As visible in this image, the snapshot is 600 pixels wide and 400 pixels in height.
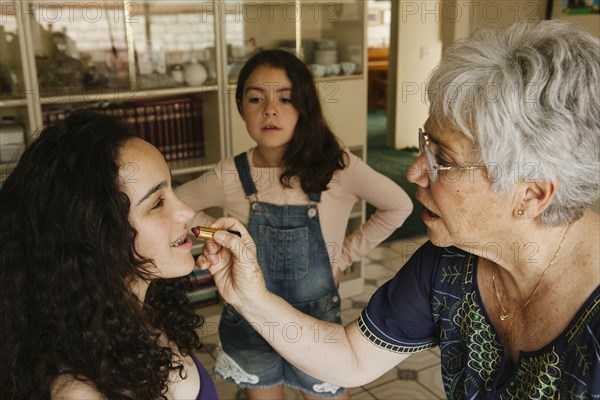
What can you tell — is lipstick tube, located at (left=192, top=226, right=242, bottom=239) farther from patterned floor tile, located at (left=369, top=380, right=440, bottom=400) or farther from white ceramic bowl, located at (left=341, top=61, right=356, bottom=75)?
white ceramic bowl, located at (left=341, top=61, right=356, bottom=75)

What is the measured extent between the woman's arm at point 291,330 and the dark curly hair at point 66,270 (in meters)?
0.29

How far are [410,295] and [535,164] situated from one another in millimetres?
492

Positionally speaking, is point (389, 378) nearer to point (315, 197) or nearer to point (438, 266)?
point (315, 197)

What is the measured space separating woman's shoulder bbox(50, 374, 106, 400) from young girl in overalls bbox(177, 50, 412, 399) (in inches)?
31.3

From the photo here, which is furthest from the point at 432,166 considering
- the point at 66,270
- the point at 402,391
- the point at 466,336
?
the point at 402,391

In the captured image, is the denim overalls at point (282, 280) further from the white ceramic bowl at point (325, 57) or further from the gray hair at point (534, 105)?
the white ceramic bowl at point (325, 57)

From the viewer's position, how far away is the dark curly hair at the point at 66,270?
1194mm

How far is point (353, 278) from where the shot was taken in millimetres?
3943

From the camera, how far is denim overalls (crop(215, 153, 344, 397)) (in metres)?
1.97

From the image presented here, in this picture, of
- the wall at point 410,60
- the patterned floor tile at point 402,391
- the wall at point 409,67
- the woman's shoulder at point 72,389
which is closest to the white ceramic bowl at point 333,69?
the patterned floor tile at point 402,391

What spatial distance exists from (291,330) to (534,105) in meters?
0.79

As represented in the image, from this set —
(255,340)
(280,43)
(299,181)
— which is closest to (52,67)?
(280,43)

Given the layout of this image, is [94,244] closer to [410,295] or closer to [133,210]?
[133,210]

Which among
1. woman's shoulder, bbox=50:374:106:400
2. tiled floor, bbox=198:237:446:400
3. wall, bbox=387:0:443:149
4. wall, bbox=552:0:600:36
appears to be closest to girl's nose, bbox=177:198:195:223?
woman's shoulder, bbox=50:374:106:400
